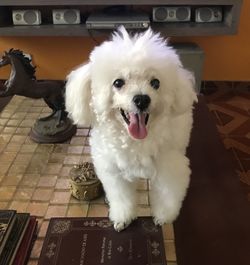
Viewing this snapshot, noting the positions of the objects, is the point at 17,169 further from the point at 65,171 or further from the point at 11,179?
the point at 65,171

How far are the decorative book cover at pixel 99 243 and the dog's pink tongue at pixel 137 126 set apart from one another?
264mm

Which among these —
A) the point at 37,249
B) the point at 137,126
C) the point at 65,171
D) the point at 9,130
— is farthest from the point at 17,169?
the point at 137,126

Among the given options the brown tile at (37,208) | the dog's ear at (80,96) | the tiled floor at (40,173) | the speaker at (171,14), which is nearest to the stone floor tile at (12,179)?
the tiled floor at (40,173)

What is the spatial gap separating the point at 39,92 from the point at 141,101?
0.55m

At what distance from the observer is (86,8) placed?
7.69 feet

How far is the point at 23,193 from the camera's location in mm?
1102

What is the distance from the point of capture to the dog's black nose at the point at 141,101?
0.83 metres

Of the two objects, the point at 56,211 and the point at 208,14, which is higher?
the point at 208,14

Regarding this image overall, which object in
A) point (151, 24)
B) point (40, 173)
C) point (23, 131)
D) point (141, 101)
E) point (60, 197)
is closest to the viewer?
point (141, 101)

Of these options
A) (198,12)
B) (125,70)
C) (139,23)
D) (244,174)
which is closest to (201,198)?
(125,70)

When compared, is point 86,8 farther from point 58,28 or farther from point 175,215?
point 175,215

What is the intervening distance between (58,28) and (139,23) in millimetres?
486

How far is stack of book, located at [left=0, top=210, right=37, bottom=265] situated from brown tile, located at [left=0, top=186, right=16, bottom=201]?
0.13m

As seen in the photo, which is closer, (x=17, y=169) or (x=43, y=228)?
(x=43, y=228)
